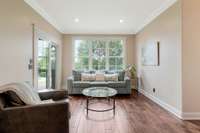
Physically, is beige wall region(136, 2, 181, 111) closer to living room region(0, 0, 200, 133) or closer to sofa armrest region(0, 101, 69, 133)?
living room region(0, 0, 200, 133)

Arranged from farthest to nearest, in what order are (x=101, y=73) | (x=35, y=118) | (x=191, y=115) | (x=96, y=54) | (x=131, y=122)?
(x=96, y=54)
(x=101, y=73)
(x=191, y=115)
(x=131, y=122)
(x=35, y=118)

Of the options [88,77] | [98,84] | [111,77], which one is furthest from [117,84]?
[88,77]

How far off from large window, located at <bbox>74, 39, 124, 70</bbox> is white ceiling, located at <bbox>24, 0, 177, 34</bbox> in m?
1.31

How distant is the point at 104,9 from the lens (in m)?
3.96

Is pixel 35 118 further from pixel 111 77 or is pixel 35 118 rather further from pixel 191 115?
pixel 111 77

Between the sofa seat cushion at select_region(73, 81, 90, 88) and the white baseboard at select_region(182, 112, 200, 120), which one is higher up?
the sofa seat cushion at select_region(73, 81, 90, 88)

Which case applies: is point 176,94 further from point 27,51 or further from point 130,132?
point 27,51

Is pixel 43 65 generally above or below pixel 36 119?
above

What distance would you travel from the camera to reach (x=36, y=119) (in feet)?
6.06

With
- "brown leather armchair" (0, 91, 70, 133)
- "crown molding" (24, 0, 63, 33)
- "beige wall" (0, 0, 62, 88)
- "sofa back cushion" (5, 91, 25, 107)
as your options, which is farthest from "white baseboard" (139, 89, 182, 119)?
"crown molding" (24, 0, 63, 33)

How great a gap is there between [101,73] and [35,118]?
4.21 metres

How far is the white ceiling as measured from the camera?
3520 mm

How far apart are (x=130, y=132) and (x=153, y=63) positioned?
8.37ft

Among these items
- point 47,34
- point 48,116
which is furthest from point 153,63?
point 48,116
